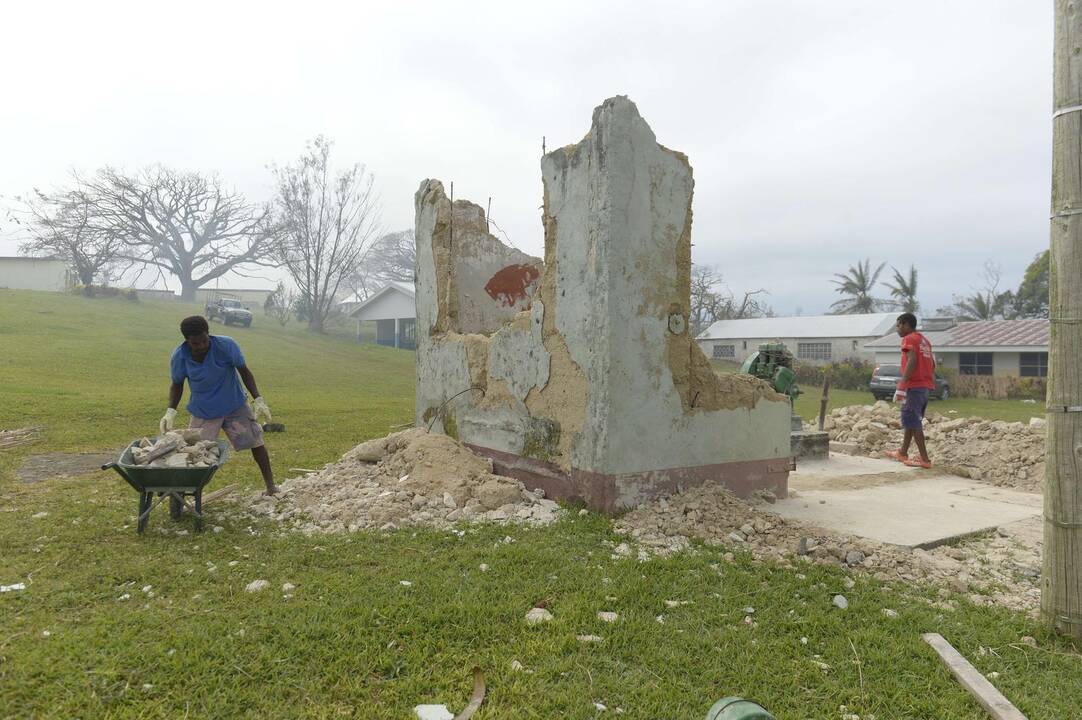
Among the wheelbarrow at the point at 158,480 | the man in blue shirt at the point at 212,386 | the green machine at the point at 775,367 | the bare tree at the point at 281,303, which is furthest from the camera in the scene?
the bare tree at the point at 281,303

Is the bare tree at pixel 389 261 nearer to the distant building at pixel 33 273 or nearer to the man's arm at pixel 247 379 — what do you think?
the distant building at pixel 33 273

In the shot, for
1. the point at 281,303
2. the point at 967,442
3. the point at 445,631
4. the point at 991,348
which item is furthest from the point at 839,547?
the point at 281,303

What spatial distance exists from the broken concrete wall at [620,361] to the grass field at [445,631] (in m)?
0.75

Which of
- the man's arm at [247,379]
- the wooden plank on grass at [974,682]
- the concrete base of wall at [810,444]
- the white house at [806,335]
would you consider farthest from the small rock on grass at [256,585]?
the white house at [806,335]

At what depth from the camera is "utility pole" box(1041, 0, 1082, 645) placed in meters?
3.27

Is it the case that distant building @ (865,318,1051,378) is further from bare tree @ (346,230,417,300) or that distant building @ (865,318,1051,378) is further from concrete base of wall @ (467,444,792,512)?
bare tree @ (346,230,417,300)

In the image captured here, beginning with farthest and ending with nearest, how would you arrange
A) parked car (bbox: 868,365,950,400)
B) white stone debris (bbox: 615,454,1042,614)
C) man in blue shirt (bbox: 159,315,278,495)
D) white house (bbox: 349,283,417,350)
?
white house (bbox: 349,283,417,350)
parked car (bbox: 868,365,950,400)
man in blue shirt (bbox: 159,315,278,495)
white stone debris (bbox: 615,454,1042,614)

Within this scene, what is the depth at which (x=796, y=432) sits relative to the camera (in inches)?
363

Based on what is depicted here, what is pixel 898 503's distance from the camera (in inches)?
260

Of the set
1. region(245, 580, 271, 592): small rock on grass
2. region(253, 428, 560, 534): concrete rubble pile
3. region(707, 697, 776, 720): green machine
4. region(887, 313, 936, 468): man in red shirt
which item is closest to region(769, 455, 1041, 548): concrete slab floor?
region(887, 313, 936, 468): man in red shirt

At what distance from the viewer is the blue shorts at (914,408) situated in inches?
324

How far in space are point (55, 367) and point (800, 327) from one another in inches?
1335

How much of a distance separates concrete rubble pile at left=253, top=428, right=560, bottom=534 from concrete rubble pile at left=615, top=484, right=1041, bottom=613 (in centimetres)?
86

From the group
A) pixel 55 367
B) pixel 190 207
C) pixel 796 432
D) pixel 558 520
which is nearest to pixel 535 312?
pixel 558 520
